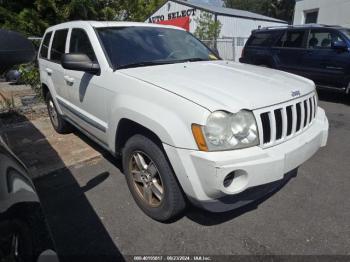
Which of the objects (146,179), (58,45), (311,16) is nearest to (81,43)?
(58,45)

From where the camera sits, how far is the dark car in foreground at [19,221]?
3.32ft

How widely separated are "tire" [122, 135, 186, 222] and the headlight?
492 mm

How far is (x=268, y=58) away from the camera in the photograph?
862cm

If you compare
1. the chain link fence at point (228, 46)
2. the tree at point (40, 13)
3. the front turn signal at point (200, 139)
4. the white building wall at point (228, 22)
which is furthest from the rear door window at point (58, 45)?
the white building wall at point (228, 22)

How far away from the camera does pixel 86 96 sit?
11.1 feet

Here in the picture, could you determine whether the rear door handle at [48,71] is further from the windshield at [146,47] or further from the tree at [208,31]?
the tree at [208,31]

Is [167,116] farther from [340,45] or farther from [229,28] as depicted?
[229,28]

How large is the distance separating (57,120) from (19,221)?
425cm

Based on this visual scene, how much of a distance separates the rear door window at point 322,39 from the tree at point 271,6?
50.0 m

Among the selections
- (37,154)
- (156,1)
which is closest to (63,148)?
(37,154)

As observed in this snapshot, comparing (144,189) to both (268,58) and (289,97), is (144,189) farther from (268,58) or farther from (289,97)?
(268,58)

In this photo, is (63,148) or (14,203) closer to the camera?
(14,203)

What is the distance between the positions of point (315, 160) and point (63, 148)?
365cm

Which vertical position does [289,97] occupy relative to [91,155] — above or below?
above
